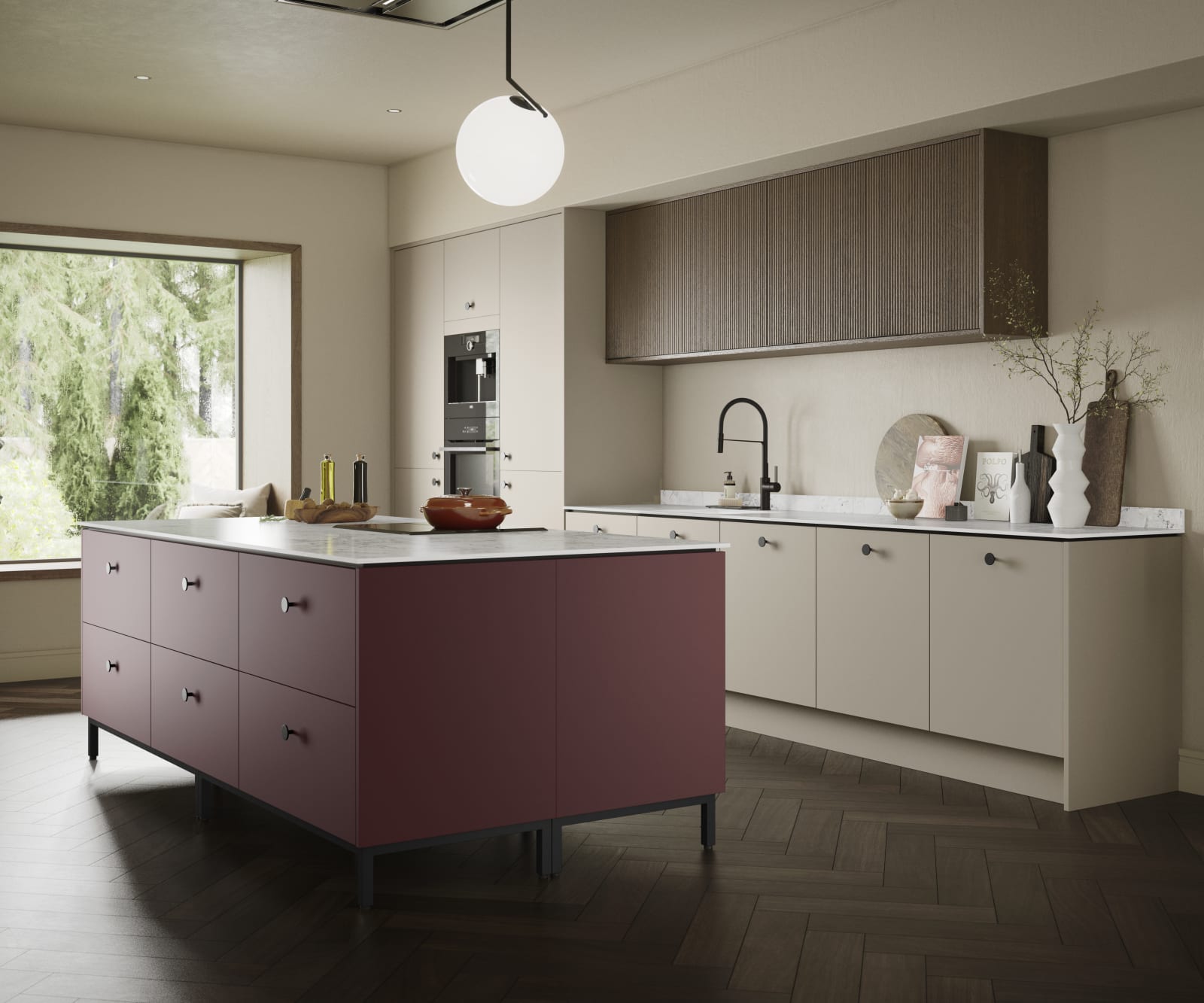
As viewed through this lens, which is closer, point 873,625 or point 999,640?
point 999,640

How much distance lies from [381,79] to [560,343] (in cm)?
136

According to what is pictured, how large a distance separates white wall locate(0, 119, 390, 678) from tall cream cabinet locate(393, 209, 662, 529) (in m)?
0.64

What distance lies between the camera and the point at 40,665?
640cm

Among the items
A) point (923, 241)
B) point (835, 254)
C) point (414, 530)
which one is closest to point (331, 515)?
point (414, 530)

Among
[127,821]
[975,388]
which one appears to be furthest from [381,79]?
[127,821]

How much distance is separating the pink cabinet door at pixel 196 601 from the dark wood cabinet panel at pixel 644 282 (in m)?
2.53

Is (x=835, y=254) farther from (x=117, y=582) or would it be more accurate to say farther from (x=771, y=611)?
(x=117, y=582)

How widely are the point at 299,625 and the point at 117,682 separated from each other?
4.95 ft

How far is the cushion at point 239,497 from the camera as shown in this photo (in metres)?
7.01

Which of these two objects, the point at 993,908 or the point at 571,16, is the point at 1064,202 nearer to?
the point at 571,16

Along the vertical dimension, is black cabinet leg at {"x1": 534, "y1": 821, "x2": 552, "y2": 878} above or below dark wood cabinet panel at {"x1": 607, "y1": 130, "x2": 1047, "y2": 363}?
below

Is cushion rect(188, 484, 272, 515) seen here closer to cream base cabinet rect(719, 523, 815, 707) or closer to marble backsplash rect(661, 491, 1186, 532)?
marble backsplash rect(661, 491, 1186, 532)

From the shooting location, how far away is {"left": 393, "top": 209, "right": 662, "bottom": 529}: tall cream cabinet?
609 centimetres

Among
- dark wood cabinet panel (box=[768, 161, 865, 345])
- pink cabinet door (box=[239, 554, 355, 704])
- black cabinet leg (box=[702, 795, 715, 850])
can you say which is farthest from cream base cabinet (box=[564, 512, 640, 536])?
pink cabinet door (box=[239, 554, 355, 704])
